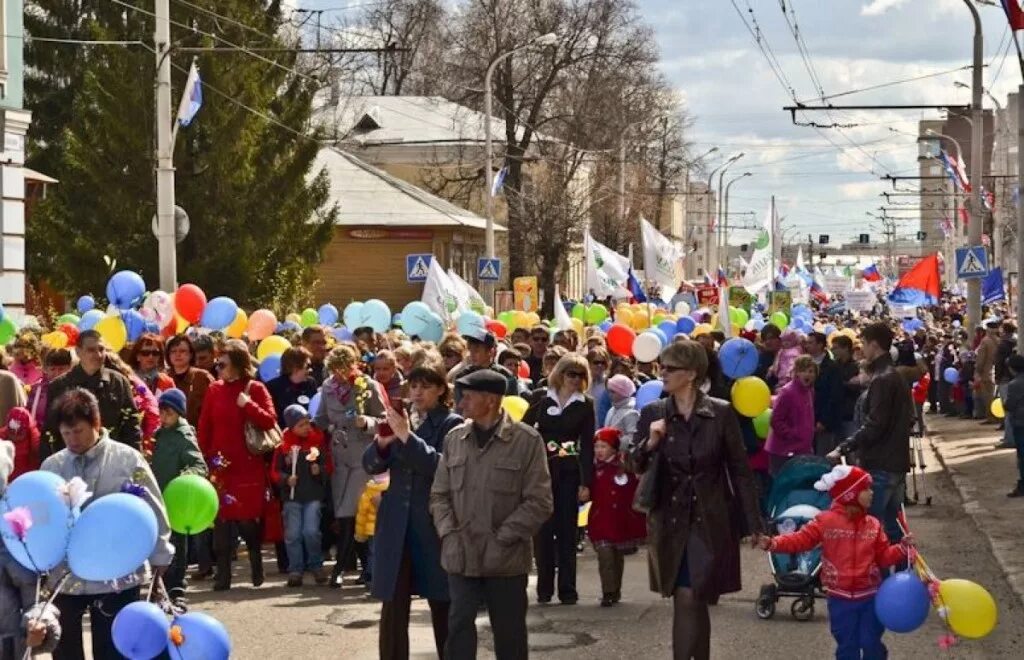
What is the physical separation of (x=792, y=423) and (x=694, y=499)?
7.15m

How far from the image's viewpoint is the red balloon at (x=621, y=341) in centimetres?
2048

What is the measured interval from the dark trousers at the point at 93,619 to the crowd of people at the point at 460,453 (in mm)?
11

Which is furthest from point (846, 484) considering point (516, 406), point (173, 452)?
point (173, 452)

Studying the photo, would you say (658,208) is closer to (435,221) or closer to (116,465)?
(435,221)

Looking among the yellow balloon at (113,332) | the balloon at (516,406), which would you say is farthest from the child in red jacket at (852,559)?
the yellow balloon at (113,332)

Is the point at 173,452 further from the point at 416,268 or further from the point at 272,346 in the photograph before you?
the point at 416,268

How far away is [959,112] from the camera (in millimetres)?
36031

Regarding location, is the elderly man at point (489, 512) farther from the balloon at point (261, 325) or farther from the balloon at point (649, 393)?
the balloon at point (261, 325)

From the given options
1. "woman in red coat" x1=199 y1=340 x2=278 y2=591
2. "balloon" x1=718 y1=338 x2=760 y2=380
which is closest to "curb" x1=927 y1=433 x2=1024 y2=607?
"balloon" x1=718 y1=338 x2=760 y2=380

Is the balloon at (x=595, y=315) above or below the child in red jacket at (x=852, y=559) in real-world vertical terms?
above

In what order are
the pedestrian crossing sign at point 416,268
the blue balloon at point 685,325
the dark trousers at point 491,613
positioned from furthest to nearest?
the pedestrian crossing sign at point 416,268 < the blue balloon at point 685,325 < the dark trousers at point 491,613

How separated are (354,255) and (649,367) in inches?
1432

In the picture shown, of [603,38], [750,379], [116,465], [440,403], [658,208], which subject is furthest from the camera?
[658,208]

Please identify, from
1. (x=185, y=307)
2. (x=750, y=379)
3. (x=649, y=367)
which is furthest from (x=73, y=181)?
(x=750, y=379)
